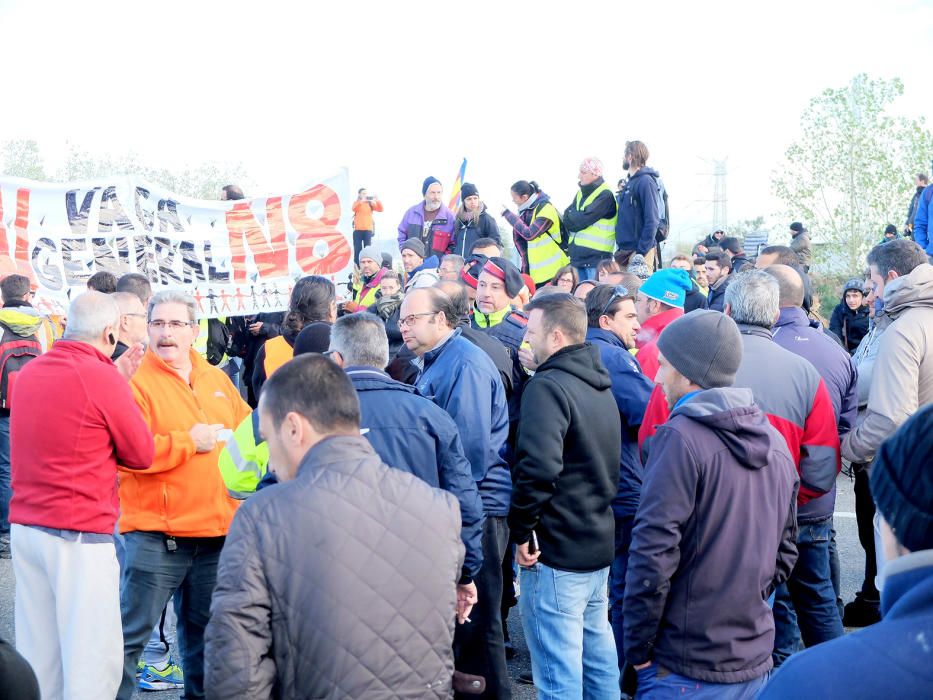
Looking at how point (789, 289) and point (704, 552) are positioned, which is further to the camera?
point (789, 289)

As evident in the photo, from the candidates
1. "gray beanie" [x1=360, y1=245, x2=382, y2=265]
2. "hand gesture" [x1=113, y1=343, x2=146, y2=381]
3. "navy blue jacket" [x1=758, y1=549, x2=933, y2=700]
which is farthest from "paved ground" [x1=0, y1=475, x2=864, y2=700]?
"gray beanie" [x1=360, y1=245, x2=382, y2=265]

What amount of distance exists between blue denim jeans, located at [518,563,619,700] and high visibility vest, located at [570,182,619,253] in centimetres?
591

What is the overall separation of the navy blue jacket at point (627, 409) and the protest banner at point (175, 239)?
4.73 m

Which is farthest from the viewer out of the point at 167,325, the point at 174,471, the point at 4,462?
the point at 4,462

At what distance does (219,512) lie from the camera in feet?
14.9

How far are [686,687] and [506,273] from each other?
159 inches

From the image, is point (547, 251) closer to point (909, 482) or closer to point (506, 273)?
point (506, 273)

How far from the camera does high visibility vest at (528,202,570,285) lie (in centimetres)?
1027

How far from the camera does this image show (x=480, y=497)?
430cm

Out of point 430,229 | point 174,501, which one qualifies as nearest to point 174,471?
point 174,501

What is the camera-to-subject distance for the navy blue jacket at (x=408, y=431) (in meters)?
3.76

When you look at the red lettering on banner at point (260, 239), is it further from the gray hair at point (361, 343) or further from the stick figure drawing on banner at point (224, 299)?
the gray hair at point (361, 343)

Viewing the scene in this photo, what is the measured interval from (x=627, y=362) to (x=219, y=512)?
2.36m

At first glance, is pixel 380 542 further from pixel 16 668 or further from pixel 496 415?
pixel 496 415
